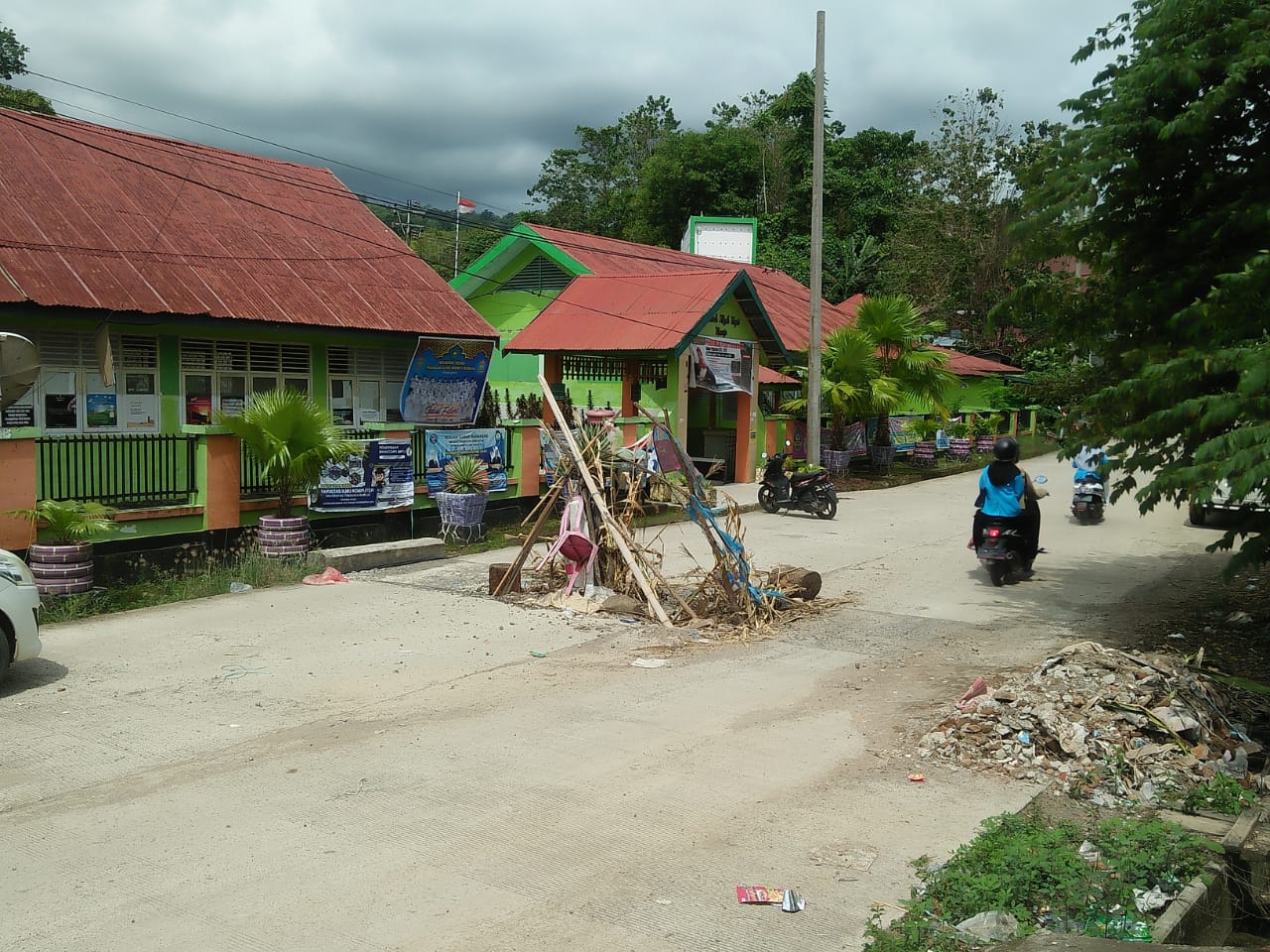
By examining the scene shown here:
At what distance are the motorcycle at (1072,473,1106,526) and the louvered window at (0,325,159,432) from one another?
50.7 feet

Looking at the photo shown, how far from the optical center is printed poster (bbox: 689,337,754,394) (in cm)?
2359

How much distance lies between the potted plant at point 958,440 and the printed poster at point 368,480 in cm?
2261

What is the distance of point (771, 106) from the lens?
5506 cm

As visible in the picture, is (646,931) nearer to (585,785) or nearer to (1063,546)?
(585,785)

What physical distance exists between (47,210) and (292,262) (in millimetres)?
3842

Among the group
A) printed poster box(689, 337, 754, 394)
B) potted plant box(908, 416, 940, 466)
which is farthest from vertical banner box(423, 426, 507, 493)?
potted plant box(908, 416, 940, 466)

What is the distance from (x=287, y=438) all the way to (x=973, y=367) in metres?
33.2

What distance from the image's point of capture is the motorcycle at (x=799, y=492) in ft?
65.4

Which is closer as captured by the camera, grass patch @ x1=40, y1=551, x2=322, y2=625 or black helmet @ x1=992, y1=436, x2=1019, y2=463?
grass patch @ x1=40, y1=551, x2=322, y2=625

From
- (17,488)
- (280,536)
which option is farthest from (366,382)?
(17,488)

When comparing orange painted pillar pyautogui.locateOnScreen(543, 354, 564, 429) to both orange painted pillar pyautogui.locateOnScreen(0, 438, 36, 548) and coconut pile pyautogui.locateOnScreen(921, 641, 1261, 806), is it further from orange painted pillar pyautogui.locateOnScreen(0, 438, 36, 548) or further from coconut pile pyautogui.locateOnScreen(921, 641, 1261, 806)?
coconut pile pyautogui.locateOnScreen(921, 641, 1261, 806)

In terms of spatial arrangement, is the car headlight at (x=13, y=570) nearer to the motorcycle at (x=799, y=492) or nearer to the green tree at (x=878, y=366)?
the motorcycle at (x=799, y=492)

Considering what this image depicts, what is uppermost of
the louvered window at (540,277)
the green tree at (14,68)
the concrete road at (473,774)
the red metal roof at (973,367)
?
the green tree at (14,68)

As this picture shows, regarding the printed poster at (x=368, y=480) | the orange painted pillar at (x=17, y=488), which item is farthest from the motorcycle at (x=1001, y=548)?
the orange painted pillar at (x=17, y=488)
